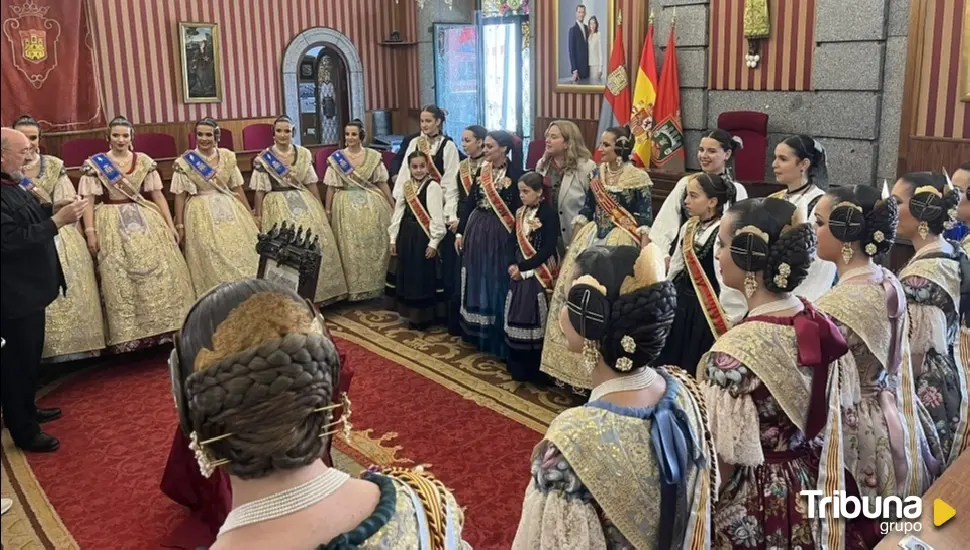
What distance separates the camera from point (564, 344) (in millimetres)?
4098

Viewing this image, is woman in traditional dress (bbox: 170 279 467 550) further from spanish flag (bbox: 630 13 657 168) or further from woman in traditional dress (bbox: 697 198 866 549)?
spanish flag (bbox: 630 13 657 168)

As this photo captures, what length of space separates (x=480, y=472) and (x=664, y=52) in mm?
4745

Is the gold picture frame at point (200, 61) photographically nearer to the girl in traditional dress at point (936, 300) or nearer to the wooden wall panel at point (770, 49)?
the wooden wall panel at point (770, 49)

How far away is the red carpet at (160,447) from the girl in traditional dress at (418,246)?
650 millimetres

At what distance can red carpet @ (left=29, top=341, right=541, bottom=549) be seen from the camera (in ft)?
10.2

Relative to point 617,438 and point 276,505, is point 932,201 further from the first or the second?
point 276,505

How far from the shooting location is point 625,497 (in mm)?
1553

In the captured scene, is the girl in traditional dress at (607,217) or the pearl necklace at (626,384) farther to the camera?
the girl in traditional dress at (607,217)

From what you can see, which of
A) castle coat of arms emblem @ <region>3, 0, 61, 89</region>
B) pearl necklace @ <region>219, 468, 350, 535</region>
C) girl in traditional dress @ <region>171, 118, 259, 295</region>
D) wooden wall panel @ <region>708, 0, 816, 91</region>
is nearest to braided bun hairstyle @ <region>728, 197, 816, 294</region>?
pearl necklace @ <region>219, 468, 350, 535</region>

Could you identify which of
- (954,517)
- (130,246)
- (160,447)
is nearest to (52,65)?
(130,246)

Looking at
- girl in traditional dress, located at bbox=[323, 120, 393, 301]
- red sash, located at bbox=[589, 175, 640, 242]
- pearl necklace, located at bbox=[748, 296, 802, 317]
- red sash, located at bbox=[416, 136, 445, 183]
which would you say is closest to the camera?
pearl necklace, located at bbox=[748, 296, 802, 317]

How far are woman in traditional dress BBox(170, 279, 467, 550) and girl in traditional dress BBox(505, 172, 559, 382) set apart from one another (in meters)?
3.23

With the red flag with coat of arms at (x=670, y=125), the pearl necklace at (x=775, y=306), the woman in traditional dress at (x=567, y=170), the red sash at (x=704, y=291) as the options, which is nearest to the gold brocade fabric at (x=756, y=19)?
the red flag with coat of arms at (x=670, y=125)

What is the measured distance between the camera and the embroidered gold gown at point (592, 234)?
158 inches
